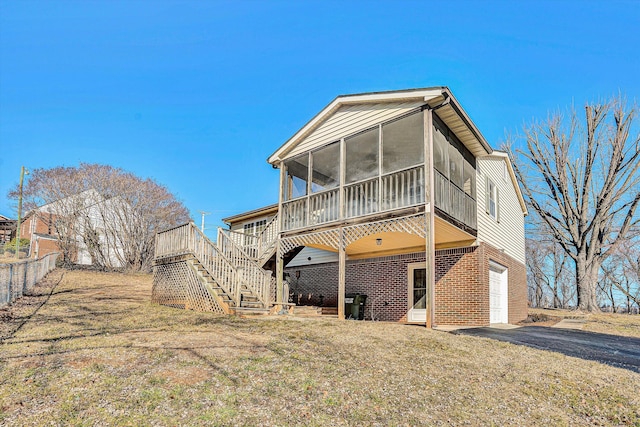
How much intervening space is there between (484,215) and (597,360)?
6620 mm

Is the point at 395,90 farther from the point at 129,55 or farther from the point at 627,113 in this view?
the point at 129,55

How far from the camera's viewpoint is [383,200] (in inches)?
410

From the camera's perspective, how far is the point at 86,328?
6.98 meters

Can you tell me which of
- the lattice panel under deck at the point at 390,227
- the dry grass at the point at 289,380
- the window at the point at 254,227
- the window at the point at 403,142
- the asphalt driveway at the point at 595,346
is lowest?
the asphalt driveway at the point at 595,346

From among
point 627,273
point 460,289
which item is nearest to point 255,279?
point 460,289

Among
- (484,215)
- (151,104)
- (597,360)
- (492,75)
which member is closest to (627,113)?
(492,75)

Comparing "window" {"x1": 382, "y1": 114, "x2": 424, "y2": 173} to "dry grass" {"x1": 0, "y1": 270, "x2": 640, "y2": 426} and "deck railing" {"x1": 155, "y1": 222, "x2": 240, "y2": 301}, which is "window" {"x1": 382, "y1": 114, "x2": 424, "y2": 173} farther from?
"dry grass" {"x1": 0, "y1": 270, "x2": 640, "y2": 426}

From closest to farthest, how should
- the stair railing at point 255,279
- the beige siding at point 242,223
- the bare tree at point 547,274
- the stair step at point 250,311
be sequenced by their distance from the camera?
the stair step at point 250,311
the stair railing at point 255,279
the beige siding at point 242,223
the bare tree at point 547,274

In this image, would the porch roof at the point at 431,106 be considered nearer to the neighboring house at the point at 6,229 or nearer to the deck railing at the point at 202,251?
the deck railing at the point at 202,251

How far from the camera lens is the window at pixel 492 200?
43.2 feet

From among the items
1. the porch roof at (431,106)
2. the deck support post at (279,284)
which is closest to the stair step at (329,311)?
the deck support post at (279,284)

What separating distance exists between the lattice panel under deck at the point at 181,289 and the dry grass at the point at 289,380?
3319mm

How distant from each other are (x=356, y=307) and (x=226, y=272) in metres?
5.03

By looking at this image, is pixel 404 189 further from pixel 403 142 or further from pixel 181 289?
pixel 181 289
